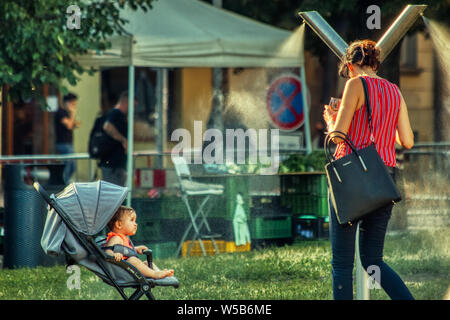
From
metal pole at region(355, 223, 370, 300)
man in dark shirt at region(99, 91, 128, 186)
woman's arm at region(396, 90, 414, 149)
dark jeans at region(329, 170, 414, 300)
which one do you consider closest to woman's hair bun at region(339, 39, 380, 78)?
woman's arm at region(396, 90, 414, 149)

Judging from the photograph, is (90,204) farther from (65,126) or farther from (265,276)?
(65,126)

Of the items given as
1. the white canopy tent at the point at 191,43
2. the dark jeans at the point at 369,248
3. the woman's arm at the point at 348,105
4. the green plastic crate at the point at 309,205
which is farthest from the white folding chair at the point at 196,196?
the woman's arm at the point at 348,105

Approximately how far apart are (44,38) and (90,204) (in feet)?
14.7

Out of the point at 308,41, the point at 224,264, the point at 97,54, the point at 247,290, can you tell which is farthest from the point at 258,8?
the point at 247,290

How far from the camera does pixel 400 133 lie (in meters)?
5.90

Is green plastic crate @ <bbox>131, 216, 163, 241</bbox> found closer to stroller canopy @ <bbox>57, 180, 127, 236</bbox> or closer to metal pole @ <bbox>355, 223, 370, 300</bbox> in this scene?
stroller canopy @ <bbox>57, 180, 127, 236</bbox>

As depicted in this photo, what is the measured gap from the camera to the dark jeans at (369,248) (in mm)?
5656

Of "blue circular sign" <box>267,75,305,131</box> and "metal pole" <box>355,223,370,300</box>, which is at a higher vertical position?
"blue circular sign" <box>267,75,305,131</box>

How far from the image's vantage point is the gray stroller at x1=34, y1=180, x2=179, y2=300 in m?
6.09

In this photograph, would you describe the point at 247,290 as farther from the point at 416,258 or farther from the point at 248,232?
the point at 248,232

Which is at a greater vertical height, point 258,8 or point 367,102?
point 258,8

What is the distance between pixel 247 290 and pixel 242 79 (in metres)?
7.76

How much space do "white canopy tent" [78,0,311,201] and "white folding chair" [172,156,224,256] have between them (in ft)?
2.53
